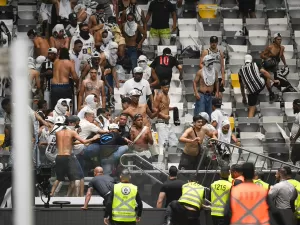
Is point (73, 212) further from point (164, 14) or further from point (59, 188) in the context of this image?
point (164, 14)

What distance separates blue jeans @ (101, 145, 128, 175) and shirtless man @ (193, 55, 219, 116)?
3.66m

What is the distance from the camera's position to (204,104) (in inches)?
912

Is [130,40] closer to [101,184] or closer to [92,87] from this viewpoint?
[92,87]

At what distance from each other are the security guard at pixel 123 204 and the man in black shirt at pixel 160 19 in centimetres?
893

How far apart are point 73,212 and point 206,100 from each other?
483cm

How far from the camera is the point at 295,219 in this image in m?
18.6

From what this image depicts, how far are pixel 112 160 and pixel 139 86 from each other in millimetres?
Result: 3395

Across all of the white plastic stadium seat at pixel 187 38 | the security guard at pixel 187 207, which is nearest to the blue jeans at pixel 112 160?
the security guard at pixel 187 207

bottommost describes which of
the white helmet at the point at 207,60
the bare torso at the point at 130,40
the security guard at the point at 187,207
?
the security guard at the point at 187,207

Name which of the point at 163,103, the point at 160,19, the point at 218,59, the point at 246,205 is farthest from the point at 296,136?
the point at 246,205

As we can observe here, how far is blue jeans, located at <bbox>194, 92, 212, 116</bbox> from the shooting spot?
75.6ft

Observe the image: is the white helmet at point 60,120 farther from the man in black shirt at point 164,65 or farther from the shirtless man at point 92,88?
the man in black shirt at point 164,65

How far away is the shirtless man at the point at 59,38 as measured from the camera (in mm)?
24438

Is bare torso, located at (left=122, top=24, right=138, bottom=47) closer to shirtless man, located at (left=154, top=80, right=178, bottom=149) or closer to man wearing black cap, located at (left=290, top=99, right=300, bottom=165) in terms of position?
shirtless man, located at (left=154, top=80, right=178, bottom=149)
